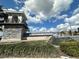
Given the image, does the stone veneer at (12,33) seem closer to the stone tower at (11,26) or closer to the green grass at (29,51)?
the stone tower at (11,26)

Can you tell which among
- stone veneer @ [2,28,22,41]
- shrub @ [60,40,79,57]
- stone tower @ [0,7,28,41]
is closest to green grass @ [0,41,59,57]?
shrub @ [60,40,79,57]

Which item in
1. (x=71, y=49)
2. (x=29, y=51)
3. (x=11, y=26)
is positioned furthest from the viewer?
(x=11, y=26)

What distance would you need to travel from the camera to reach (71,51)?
3161cm

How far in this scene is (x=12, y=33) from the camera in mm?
52219

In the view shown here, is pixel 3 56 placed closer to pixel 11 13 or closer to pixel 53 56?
pixel 53 56

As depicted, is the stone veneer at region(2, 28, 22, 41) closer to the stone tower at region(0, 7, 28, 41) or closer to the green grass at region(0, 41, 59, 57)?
the stone tower at region(0, 7, 28, 41)

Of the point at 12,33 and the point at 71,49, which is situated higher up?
the point at 12,33

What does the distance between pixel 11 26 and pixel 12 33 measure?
230cm

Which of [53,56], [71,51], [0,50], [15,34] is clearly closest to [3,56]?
[0,50]

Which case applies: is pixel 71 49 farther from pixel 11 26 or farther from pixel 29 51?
pixel 11 26

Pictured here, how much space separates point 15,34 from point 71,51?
24662mm

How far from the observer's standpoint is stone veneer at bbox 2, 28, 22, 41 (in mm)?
51741

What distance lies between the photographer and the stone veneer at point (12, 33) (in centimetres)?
5174

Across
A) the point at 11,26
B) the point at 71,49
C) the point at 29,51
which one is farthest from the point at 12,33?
the point at 71,49
